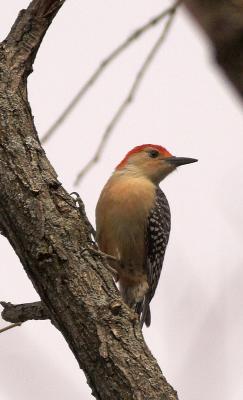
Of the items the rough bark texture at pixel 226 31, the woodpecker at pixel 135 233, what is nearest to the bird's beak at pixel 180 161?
the woodpecker at pixel 135 233

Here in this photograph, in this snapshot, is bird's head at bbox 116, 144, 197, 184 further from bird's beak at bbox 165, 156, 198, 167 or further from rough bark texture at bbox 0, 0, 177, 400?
rough bark texture at bbox 0, 0, 177, 400

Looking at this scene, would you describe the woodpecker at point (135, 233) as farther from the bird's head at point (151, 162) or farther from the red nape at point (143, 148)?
the red nape at point (143, 148)

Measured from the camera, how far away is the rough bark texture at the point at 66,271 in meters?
3.39

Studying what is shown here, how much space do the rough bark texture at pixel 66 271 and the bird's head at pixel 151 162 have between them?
11.7 ft

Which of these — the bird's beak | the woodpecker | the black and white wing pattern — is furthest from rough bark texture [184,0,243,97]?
the bird's beak

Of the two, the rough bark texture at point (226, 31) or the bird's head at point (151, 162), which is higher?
the bird's head at point (151, 162)

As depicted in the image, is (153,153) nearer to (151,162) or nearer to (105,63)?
(151,162)

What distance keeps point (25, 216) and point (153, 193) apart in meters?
3.46

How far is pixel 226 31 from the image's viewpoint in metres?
1.29

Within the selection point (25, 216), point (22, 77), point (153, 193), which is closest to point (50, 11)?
point (22, 77)

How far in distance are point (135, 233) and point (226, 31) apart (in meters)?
5.26

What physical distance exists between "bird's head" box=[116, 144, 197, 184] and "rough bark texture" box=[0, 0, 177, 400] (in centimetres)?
355

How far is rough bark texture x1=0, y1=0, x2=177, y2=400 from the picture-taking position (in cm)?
339

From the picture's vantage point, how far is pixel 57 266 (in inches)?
138
